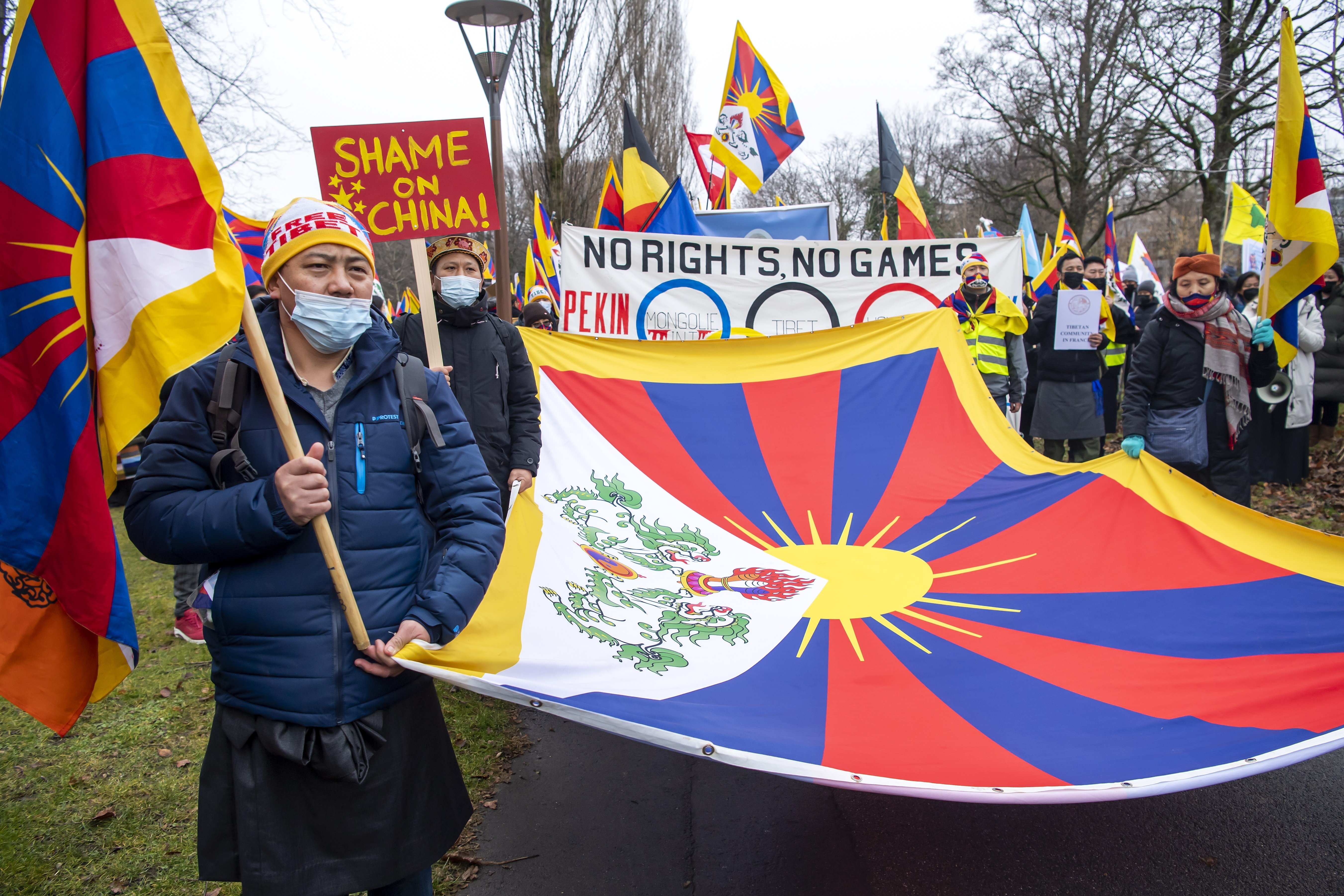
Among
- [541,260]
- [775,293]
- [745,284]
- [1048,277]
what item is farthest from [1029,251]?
[745,284]

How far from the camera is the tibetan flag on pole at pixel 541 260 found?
1135 cm

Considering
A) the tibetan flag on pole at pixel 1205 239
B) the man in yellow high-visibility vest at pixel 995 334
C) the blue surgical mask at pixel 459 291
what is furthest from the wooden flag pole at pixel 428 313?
the tibetan flag on pole at pixel 1205 239

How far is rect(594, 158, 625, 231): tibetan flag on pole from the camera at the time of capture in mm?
9383

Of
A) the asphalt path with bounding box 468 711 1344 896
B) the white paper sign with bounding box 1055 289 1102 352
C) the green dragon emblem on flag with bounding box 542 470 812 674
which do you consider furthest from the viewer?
the white paper sign with bounding box 1055 289 1102 352

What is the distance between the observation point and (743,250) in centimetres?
637

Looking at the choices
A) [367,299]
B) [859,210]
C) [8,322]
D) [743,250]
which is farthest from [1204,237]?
[859,210]

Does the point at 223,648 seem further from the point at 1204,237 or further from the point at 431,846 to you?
the point at 1204,237

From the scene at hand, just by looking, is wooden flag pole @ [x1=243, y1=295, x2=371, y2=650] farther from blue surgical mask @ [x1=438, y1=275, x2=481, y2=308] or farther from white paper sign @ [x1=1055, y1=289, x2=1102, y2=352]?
white paper sign @ [x1=1055, y1=289, x2=1102, y2=352]

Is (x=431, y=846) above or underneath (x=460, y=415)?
underneath

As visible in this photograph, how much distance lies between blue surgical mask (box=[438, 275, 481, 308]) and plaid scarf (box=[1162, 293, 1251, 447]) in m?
4.27

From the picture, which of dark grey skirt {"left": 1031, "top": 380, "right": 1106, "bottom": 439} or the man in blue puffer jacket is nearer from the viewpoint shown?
the man in blue puffer jacket

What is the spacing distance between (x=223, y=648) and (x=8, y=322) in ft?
2.66

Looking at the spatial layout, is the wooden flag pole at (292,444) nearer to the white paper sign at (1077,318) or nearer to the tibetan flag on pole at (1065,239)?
the white paper sign at (1077,318)

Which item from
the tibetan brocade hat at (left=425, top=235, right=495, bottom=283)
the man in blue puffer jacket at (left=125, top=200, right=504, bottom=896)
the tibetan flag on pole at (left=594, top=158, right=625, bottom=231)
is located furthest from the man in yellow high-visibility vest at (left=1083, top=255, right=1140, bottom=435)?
the man in blue puffer jacket at (left=125, top=200, right=504, bottom=896)
